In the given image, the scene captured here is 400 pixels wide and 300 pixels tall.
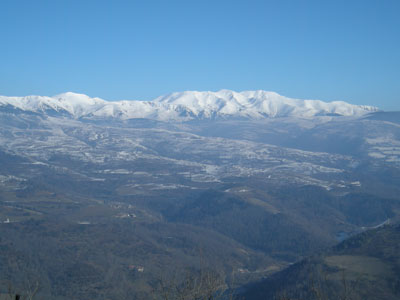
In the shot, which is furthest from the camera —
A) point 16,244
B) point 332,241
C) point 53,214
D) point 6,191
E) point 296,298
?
Answer: point 6,191

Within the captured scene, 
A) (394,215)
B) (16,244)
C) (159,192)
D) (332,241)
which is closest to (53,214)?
(16,244)

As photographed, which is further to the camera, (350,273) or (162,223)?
(162,223)

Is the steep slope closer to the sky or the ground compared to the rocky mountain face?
closer to the sky

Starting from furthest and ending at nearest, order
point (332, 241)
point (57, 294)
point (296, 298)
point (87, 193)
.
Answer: point (87, 193) < point (332, 241) < point (57, 294) < point (296, 298)

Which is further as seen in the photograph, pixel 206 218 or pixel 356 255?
pixel 206 218

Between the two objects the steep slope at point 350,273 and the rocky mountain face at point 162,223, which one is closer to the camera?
the steep slope at point 350,273

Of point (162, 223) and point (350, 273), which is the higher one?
point (350, 273)

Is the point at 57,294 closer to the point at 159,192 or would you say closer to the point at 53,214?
the point at 53,214

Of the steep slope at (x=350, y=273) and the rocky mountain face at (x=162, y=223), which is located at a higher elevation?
the steep slope at (x=350, y=273)

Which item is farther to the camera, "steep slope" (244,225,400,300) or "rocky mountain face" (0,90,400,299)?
"rocky mountain face" (0,90,400,299)

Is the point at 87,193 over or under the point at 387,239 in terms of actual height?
under

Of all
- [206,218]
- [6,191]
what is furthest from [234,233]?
[6,191]
